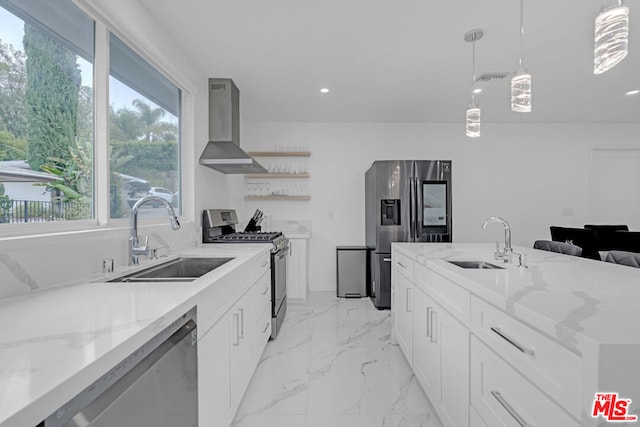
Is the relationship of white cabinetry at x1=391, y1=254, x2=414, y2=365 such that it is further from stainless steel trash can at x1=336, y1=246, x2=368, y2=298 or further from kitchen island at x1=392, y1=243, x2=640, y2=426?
stainless steel trash can at x1=336, y1=246, x2=368, y2=298

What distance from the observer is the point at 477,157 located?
488cm

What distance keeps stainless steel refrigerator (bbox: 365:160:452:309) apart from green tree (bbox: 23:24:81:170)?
309 cm

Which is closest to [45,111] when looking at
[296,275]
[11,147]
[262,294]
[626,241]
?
[11,147]

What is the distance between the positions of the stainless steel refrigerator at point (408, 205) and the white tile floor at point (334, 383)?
1.06 meters

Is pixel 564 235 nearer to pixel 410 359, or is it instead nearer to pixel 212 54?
pixel 410 359

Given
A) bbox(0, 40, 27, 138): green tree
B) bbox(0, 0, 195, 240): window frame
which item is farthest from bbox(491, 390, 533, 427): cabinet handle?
bbox(0, 40, 27, 138): green tree

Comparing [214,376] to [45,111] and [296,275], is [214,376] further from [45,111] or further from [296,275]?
[296,275]

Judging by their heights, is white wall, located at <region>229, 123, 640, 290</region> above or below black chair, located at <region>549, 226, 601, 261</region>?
above

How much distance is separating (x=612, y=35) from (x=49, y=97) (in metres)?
2.37

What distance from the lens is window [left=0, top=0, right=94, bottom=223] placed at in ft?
4.11

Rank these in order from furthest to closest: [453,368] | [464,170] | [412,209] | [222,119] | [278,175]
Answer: [464,170] < [278,175] < [412,209] < [222,119] < [453,368]

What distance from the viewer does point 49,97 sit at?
4.73ft

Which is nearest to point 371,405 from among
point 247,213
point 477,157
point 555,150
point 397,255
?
point 397,255

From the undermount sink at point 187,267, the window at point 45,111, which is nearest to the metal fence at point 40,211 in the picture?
the window at point 45,111
